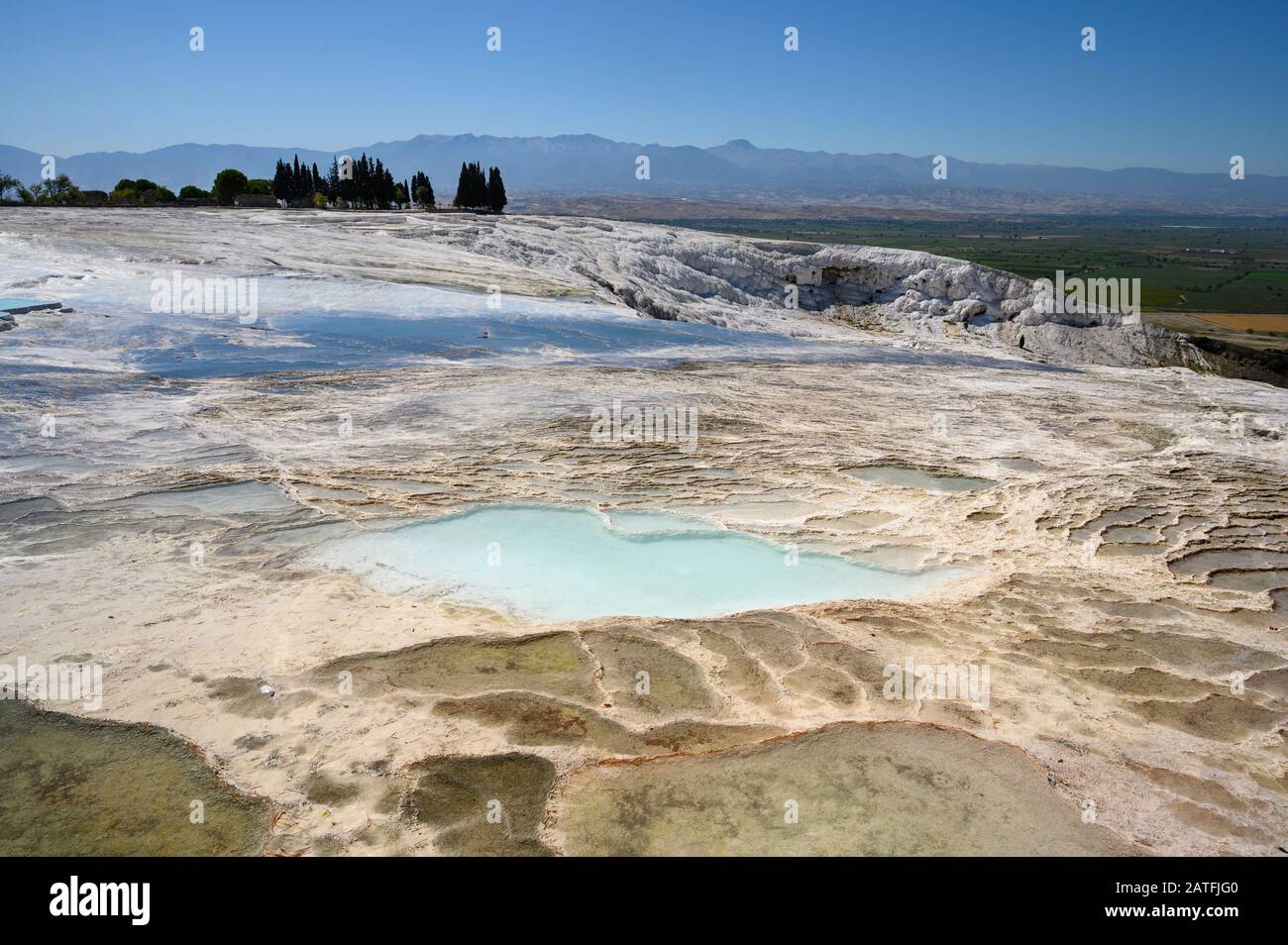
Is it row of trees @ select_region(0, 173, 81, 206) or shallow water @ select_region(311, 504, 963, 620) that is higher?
row of trees @ select_region(0, 173, 81, 206)

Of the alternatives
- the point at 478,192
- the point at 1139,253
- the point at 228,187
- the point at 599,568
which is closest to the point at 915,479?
the point at 599,568

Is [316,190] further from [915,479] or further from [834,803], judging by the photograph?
[834,803]

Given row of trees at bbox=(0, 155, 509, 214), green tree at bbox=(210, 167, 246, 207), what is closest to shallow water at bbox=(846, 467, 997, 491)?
row of trees at bbox=(0, 155, 509, 214)

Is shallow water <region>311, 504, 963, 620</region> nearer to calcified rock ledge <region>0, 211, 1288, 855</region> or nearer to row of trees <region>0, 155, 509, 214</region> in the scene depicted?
calcified rock ledge <region>0, 211, 1288, 855</region>

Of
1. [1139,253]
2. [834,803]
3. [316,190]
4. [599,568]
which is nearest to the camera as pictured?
[834,803]

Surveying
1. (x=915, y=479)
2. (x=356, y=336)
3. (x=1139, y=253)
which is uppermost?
(x=1139, y=253)

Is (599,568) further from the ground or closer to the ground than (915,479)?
closer to the ground
